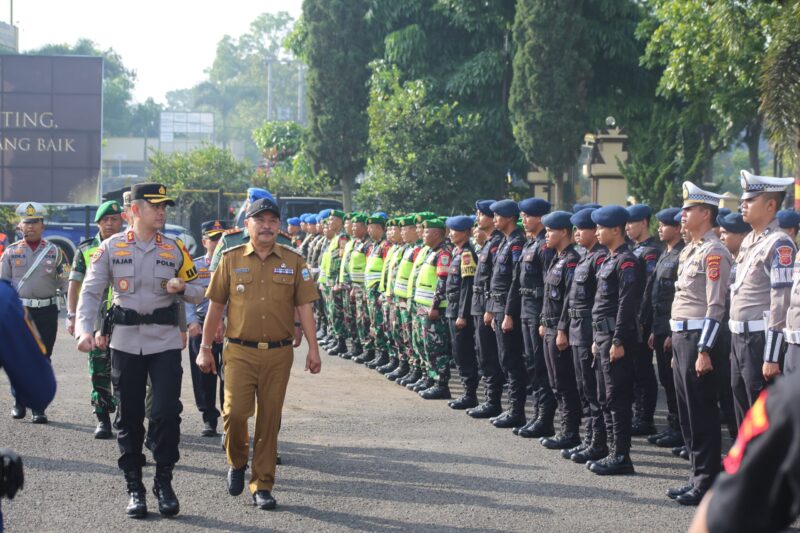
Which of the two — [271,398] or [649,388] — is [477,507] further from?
[649,388]

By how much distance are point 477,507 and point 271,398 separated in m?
1.59

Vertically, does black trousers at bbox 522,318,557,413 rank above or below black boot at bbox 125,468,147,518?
above

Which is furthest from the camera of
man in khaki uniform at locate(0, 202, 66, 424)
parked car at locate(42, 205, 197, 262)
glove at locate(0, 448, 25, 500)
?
parked car at locate(42, 205, 197, 262)

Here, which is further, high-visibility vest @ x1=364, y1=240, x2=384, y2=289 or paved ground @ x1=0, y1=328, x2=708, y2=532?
high-visibility vest @ x1=364, y1=240, x2=384, y2=289

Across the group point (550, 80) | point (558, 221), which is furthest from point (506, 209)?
point (550, 80)

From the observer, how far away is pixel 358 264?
15.9m

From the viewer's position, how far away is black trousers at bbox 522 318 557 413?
10.1 m

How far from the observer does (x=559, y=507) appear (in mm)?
7418

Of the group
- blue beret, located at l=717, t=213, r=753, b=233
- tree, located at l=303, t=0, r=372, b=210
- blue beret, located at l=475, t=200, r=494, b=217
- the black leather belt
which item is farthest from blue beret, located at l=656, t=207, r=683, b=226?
tree, located at l=303, t=0, r=372, b=210

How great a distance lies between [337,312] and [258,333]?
9523mm

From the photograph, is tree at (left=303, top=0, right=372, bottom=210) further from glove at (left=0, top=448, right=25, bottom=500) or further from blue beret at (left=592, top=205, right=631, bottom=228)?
glove at (left=0, top=448, right=25, bottom=500)

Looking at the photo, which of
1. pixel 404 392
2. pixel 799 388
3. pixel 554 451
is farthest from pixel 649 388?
pixel 799 388

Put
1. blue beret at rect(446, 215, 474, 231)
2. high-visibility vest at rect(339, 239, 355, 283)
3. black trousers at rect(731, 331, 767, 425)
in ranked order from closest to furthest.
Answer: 1. black trousers at rect(731, 331, 767, 425)
2. blue beret at rect(446, 215, 474, 231)
3. high-visibility vest at rect(339, 239, 355, 283)

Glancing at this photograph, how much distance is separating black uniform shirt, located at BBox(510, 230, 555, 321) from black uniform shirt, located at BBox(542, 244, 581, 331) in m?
0.41
